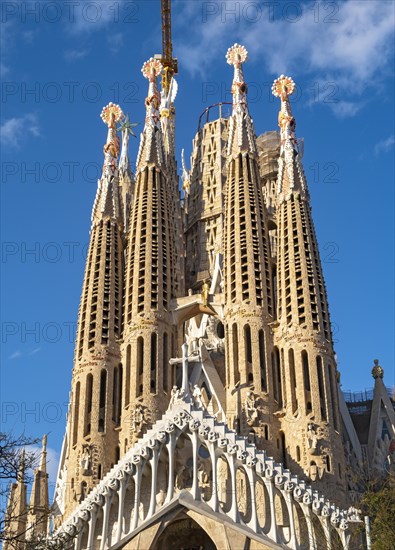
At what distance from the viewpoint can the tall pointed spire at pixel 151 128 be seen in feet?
134

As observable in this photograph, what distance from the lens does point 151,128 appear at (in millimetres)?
41531

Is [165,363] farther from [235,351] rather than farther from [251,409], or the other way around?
[251,409]

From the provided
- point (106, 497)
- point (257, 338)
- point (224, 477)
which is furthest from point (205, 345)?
point (106, 497)

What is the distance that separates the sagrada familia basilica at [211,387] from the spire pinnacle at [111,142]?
77mm

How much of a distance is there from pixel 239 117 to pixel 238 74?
2.85 metres

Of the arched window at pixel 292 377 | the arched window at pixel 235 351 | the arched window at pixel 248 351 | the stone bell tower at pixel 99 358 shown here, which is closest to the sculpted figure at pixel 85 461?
the stone bell tower at pixel 99 358

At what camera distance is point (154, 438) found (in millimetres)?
29688

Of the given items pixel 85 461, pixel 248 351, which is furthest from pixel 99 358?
pixel 248 351

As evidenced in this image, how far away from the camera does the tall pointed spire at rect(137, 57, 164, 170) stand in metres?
40.8

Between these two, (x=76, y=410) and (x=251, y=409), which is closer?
(x=251, y=409)

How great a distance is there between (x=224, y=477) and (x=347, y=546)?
5.24 meters

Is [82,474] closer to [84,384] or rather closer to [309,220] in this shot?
[84,384]

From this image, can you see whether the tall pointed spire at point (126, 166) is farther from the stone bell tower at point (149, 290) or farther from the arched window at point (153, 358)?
the arched window at point (153, 358)

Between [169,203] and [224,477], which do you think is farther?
[169,203]
